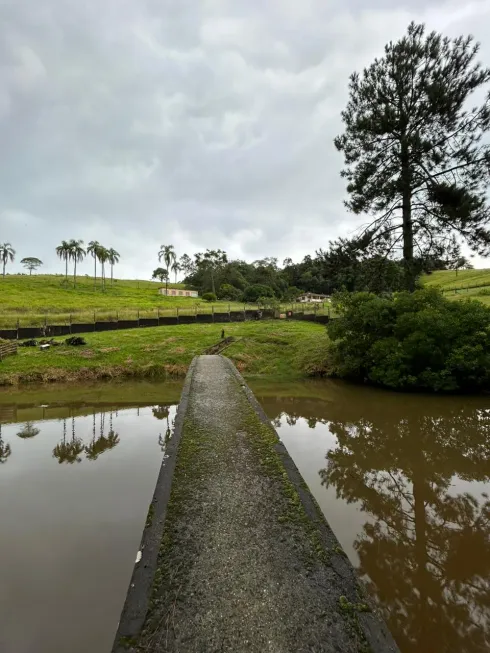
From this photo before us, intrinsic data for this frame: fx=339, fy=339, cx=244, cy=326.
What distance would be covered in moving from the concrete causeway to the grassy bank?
1287 centimetres

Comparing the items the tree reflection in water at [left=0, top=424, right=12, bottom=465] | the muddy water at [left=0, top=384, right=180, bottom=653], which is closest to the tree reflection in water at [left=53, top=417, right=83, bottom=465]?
the muddy water at [left=0, top=384, right=180, bottom=653]

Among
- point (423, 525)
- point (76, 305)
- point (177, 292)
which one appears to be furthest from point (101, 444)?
point (177, 292)

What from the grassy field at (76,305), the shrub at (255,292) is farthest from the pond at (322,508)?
the shrub at (255,292)

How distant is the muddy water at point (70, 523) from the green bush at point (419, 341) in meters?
8.68

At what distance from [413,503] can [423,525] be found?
0.63m

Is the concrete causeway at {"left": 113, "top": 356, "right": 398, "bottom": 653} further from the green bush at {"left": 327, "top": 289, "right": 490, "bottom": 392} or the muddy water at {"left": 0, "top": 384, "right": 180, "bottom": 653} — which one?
the green bush at {"left": 327, "top": 289, "right": 490, "bottom": 392}

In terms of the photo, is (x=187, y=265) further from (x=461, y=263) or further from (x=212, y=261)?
(x=461, y=263)

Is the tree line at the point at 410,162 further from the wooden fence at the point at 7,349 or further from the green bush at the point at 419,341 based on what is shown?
the wooden fence at the point at 7,349

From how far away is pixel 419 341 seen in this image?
12.7 m

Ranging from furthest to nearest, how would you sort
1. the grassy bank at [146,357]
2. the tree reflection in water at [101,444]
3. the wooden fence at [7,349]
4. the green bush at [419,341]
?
the wooden fence at [7,349], the grassy bank at [146,357], the green bush at [419,341], the tree reflection in water at [101,444]

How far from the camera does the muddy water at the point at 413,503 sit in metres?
3.30

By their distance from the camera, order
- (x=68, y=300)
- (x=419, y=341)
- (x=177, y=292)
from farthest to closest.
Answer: (x=177, y=292) → (x=68, y=300) → (x=419, y=341)

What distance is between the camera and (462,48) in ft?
41.6

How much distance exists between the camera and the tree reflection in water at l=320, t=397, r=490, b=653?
3.21m
